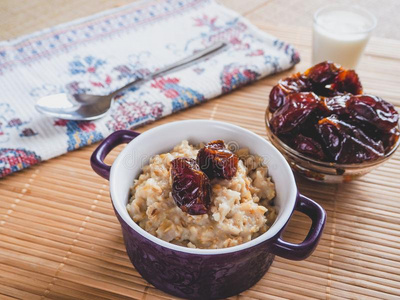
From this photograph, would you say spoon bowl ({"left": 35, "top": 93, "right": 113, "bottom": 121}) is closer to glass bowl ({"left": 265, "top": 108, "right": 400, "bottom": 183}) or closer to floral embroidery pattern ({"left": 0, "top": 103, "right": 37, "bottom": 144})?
floral embroidery pattern ({"left": 0, "top": 103, "right": 37, "bottom": 144})

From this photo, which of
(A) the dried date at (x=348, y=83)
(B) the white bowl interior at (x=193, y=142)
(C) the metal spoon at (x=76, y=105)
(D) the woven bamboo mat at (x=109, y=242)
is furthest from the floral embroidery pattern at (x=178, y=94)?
(A) the dried date at (x=348, y=83)

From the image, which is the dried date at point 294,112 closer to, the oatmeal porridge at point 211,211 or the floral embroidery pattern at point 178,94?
the oatmeal porridge at point 211,211

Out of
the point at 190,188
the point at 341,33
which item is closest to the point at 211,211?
the point at 190,188

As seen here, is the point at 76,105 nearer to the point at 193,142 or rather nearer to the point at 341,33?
the point at 193,142

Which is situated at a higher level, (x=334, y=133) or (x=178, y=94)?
(x=334, y=133)

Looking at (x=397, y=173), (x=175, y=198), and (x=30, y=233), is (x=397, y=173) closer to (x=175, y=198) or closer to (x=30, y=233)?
(x=175, y=198)

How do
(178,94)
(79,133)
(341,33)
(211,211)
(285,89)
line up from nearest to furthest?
(211,211) → (285,89) → (79,133) → (178,94) → (341,33)
